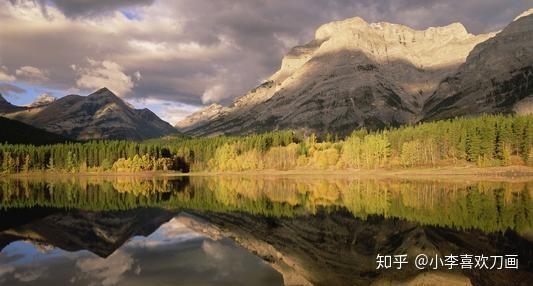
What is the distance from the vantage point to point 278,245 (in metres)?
40.5

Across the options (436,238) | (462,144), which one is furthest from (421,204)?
(462,144)

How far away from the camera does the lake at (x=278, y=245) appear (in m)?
28.8

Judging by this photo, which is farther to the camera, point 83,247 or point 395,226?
point 395,226

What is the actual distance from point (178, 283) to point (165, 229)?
82.5 feet

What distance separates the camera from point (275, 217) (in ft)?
193

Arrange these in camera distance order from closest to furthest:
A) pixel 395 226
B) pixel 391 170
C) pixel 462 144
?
pixel 395 226, pixel 462 144, pixel 391 170

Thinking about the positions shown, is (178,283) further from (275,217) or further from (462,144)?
(462,144)

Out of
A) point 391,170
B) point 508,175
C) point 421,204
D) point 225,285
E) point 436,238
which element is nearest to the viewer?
point 225,285

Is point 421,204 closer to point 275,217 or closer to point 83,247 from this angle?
point 275,217

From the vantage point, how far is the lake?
2880cm

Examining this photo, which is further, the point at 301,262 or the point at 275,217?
the point at 275,217

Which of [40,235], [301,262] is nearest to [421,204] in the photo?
[301,262]

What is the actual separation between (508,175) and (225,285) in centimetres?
14656

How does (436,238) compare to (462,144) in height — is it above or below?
below
